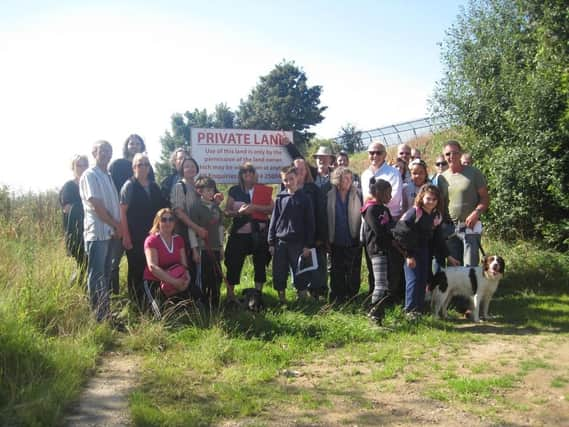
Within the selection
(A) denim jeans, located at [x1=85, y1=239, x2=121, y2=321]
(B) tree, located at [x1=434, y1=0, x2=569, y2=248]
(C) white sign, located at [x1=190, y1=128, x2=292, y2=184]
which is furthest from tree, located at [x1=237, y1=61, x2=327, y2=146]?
(A) denim jeans, located at [x1=85, y1=239, x2=121, y2=321]

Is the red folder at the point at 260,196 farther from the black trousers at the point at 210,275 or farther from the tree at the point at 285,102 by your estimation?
the tree at the point at 285,102

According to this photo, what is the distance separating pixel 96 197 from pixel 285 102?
4403 cm

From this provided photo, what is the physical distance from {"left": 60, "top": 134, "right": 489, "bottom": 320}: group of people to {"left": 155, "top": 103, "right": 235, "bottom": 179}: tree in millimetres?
47698

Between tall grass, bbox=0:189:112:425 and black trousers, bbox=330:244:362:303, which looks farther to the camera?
black trousers, bbox=330:244:362:303

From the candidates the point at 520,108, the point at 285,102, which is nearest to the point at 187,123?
the point at 285,102

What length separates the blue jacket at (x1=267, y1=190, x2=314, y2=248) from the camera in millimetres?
6652

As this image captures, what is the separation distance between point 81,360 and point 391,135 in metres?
33.0

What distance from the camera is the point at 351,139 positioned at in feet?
127

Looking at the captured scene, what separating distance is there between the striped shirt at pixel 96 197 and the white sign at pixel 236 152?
263cm

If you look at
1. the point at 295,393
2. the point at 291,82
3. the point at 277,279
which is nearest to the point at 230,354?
the point at 295,393

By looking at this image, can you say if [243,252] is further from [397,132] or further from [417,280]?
[397,132]

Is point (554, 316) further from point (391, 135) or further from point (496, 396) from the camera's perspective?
point (391, 135)

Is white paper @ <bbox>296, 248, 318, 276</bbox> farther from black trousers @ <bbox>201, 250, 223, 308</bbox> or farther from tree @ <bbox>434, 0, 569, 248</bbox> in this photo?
tree @ <bbox>434, 0, 569, 248</bbox>

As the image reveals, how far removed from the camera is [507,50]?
11.4 m
